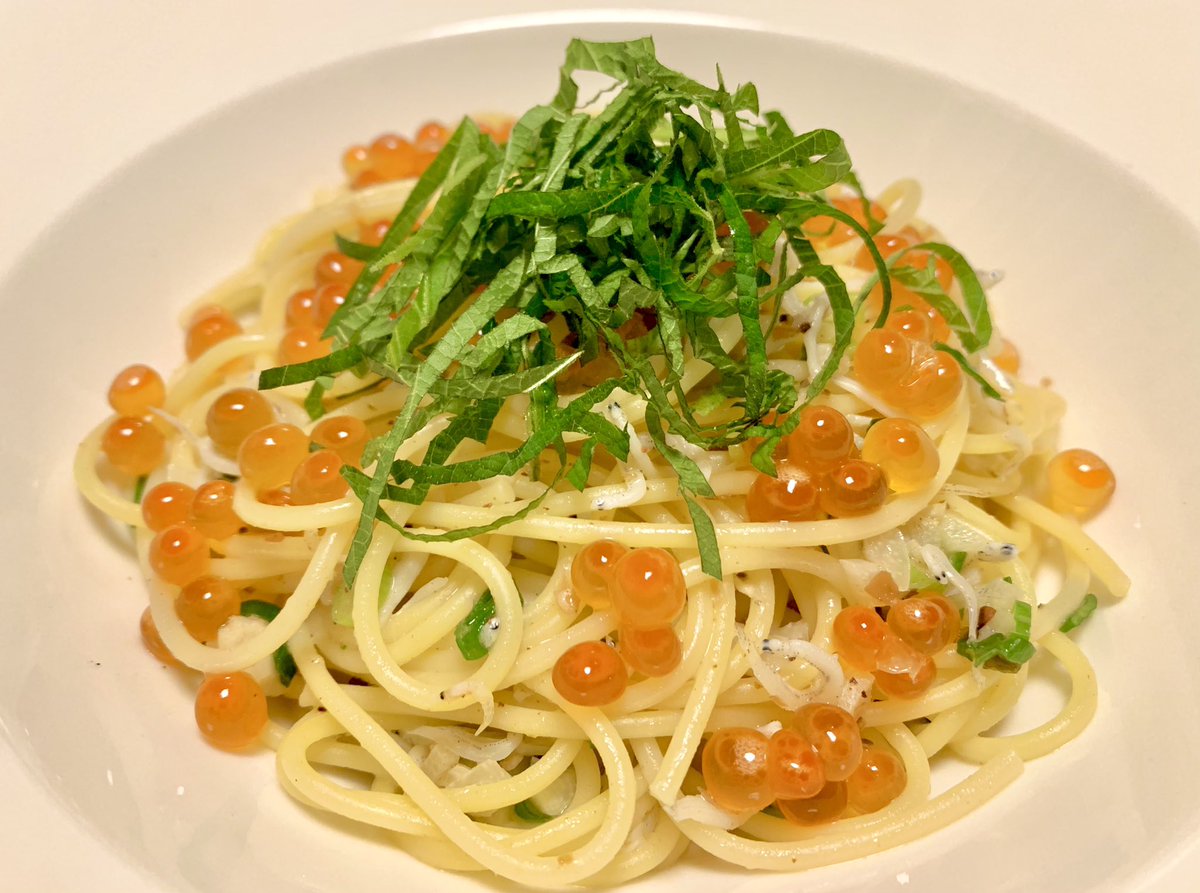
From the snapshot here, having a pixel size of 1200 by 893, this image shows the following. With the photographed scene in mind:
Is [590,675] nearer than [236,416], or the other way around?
[590,675]

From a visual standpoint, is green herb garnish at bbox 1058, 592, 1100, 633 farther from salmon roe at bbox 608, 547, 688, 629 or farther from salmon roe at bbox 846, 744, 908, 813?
salmon roe at bbox 608, 547, 688, 629

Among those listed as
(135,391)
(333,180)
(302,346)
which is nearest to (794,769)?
(302,346)

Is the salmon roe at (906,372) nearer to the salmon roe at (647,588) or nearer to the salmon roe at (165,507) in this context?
the salmon roe at (647,588)

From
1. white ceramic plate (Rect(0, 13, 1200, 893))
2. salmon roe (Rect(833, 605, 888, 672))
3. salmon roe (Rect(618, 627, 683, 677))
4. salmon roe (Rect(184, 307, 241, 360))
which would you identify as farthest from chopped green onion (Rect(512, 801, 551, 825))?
salmon roe (Rect(184, 307, 241, 360))

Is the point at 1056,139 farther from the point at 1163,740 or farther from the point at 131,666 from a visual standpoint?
the point at 131,666

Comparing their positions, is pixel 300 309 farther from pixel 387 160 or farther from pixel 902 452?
pixel 902 452
